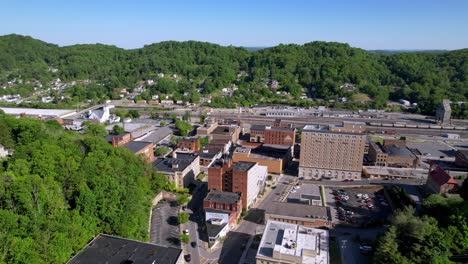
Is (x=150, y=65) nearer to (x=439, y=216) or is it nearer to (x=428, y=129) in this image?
(x=428, y=129)

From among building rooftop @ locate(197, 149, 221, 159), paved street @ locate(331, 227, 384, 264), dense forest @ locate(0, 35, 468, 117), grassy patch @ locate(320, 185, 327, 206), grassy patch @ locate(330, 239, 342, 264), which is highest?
dense forest @ locate(0, 35, 468, 117)

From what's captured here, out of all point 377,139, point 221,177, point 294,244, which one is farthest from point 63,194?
point 377,139

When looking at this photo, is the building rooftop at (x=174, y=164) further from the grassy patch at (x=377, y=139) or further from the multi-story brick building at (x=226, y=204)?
the grassy patch at (x=377, y=139)

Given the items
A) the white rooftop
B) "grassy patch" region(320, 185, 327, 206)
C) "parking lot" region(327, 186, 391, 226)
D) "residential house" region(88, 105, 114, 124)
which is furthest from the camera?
the white rooftop

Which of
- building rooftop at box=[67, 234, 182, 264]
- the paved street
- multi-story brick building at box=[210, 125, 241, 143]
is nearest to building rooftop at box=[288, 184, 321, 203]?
the paved street

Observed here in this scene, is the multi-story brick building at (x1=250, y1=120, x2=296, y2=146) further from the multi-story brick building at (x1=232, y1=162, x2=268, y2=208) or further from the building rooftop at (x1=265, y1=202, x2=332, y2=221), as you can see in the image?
the building rooftop at (x1=265, y1=202, x2=332, y2=221)

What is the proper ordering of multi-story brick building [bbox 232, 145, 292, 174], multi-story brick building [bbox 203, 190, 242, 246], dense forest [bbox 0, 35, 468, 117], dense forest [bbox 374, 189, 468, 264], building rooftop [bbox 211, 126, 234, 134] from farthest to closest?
dense forest [bbox 0, 35, 468, 117], building rooftop [bbox 211, 126, 234, 134], multi-story brick building [bbox 232, 145, 292, 174], multi-story brick building [bbox 203, 190, 242, 246], dense forest [bbox 374, 189, 468, 264]

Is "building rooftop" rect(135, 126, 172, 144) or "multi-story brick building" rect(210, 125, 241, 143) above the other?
"multi-story brick building" rect(210, 125, 241, 143)

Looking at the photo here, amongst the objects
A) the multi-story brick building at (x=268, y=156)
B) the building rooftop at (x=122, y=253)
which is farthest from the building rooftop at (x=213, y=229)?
the multi-story brick building at (x=268, y=156)
